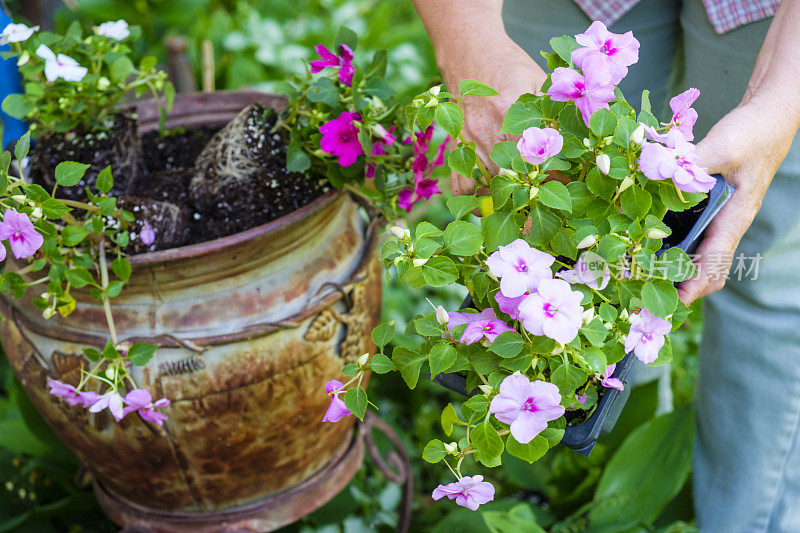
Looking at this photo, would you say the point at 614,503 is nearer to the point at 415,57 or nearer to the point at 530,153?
the point at 530,153

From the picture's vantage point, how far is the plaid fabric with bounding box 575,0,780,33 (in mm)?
1104

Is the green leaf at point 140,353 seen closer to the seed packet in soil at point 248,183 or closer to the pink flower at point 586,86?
the seed packet in soil at point 248,183

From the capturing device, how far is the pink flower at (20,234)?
87 cm

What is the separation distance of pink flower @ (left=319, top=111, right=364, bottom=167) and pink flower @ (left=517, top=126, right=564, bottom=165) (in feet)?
1.17

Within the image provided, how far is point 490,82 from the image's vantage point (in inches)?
38.0

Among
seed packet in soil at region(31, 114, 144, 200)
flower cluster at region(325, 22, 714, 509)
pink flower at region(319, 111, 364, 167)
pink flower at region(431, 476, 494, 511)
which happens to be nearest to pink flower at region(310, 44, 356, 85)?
pink flower at region(319, 111, 364, 167)

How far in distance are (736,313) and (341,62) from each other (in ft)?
2.73

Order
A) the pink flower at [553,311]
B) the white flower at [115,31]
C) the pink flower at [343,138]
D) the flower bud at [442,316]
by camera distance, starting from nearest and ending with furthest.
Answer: the pink flower at [553,311], the flower bud at [442,316], the pink flower at [343,138], the white flower at [115,31]

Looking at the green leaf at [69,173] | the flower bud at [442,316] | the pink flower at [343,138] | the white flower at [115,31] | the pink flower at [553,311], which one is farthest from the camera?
the white flower at [115,31]

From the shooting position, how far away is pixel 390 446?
66.3 inches

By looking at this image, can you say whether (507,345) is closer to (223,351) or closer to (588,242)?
(588,242)

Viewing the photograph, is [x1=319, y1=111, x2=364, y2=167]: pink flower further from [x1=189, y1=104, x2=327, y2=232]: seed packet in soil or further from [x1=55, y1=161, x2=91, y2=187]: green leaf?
[x1=55, y1=161, x2=91, y2=187]: green leaf

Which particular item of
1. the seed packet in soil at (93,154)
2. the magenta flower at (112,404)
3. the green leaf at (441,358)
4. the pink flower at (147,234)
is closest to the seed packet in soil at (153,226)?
the pink flower at (147,234)

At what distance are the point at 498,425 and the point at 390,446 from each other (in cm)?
92
